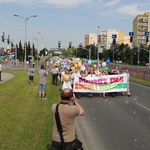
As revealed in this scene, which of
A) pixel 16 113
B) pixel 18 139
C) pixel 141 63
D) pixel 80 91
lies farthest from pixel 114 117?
pixel 141 63

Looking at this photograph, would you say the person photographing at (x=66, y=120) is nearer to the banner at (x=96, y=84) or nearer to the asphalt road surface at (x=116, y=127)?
the asphalt road surface at (x=116, y=127)

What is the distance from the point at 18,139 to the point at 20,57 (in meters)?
116

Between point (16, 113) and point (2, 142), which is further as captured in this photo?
point (16, 113)

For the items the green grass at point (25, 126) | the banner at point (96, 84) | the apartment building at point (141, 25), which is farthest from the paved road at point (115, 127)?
the apartment building at point (141, 25)

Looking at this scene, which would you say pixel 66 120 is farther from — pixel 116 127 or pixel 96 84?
pixel 96 84

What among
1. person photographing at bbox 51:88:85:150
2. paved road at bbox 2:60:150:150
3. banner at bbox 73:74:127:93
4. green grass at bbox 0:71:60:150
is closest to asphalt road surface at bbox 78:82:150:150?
paved road at bbox 2:60:150:150

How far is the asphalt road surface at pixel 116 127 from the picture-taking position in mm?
7430

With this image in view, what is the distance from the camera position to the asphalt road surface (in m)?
7.43

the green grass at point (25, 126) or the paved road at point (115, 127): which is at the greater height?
the green grass at point (25, 126)

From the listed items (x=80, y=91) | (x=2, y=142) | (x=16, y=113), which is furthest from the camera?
(x=80, y=91)

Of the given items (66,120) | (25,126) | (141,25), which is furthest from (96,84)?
(141,25)

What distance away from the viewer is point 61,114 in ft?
14.4

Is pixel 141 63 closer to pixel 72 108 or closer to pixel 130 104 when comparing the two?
pixel 130 104

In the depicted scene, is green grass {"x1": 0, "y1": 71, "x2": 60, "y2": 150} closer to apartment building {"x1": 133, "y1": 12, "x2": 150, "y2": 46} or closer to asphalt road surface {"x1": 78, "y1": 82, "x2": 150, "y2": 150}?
asphalt road surface {"x1": 78, "y1": 82, "x2": 150, "y2": 150}
